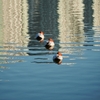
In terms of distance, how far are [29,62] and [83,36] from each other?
12.7 meters

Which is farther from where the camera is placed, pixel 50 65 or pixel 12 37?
pixel 12 37

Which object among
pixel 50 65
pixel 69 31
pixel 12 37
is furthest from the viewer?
pixel 69 31

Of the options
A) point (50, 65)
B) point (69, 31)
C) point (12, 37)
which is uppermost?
point (69, 31)

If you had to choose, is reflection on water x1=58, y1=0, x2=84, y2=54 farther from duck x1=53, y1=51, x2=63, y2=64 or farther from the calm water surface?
duck x1=53, y1=51, x2=63, y2=64

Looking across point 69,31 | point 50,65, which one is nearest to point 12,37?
point 69,31

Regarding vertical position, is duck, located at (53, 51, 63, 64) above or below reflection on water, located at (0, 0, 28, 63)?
below

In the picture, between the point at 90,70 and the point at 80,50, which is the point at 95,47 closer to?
the point at 80,50

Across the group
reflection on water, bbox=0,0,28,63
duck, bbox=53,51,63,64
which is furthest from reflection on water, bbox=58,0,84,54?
reflection on water, bbox=0,0,28,63

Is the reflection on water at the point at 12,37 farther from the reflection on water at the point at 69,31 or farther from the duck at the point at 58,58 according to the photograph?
the reflection on water at the point at 69,31

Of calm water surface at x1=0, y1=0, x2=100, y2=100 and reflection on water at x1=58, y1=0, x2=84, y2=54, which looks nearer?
calm water surface at x1=0, y1=0, x2=100, y2=100

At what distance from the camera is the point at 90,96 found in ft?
82.7

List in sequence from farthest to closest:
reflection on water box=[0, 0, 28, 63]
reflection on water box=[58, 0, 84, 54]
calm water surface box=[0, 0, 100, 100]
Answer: reflection on water box=[58, 0, 84, 54] → reflection on water box=[0, 0, 28, 63] → calm water surface box=[0, 0, 100, 100]

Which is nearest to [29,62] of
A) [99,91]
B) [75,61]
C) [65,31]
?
[75,61]

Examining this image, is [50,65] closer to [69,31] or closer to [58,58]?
[58,58]
